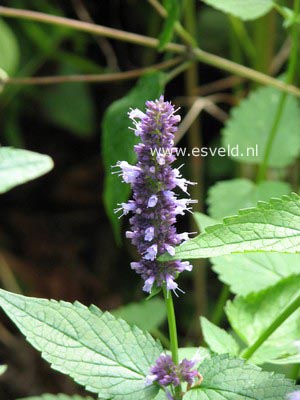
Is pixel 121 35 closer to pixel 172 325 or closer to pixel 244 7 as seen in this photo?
pixel 244 7

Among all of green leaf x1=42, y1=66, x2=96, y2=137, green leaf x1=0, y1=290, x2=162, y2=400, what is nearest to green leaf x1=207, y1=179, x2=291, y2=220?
green leaf x1=0, y1=290, x2=162, y2=400

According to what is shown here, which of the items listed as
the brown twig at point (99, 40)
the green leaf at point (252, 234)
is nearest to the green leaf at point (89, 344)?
the green leaf at point (252, 234)

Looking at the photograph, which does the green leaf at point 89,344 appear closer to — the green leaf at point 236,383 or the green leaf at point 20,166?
the green leaf at point 236,383

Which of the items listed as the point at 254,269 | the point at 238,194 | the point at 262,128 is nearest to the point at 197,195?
the point at 262,128

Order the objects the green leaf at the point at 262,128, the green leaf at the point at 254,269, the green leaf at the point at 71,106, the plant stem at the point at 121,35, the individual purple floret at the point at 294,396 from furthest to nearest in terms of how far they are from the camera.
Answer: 1. the green leaf at the point at 71,106
2. the green leaf at the point at 262,128
3. the plant stem at the point at 121,35
4. the green leaf at the point at 254,269
5. the individual purple floret at the point at 294,396

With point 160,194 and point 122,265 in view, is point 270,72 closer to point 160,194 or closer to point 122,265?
point 122,265
